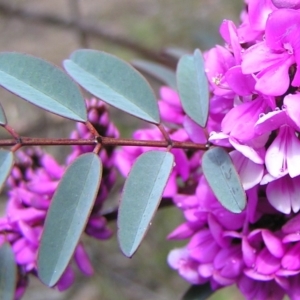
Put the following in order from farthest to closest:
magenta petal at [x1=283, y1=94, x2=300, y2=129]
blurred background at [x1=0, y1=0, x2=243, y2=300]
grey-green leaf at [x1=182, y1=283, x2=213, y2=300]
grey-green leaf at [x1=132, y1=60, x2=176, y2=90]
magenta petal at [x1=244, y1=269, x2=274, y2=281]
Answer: blurred background at [x1=0, y1=0, x2=243, y2=300], grey-green leaf at [x1=132, y1=60, x2=176, y2=90], grey-green leaf at [x1=182, y1=283, x2=213, y2=300], magenta petal at [x1=244, y1=269, x2=274, y2=281], magenta petal at [x1=283, y1=94, x2=300, y2=129]

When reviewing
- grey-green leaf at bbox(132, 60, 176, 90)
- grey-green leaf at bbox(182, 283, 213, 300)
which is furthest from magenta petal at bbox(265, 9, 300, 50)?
grey-green leaf at bbox(132, 60, 176, 90)

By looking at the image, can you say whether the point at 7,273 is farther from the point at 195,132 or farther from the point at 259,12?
the point at 259,12

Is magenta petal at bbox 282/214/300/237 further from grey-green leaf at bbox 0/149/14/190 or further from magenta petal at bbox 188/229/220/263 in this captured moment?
grey-green leaf at bbox 0/149/14/190

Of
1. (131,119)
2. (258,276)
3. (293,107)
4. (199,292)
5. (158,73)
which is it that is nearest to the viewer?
(293,107)

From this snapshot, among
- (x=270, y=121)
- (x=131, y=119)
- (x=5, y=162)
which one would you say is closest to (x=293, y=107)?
(x=270, y=121)

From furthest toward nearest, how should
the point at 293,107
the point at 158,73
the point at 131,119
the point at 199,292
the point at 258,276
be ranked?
the point at 131,119 → the point at 158,73 → the point at 199,292 → the point at 258,276 → the point at 293,107

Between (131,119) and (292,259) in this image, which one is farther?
(131,119)

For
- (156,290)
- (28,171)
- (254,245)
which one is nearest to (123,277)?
(156,290)
